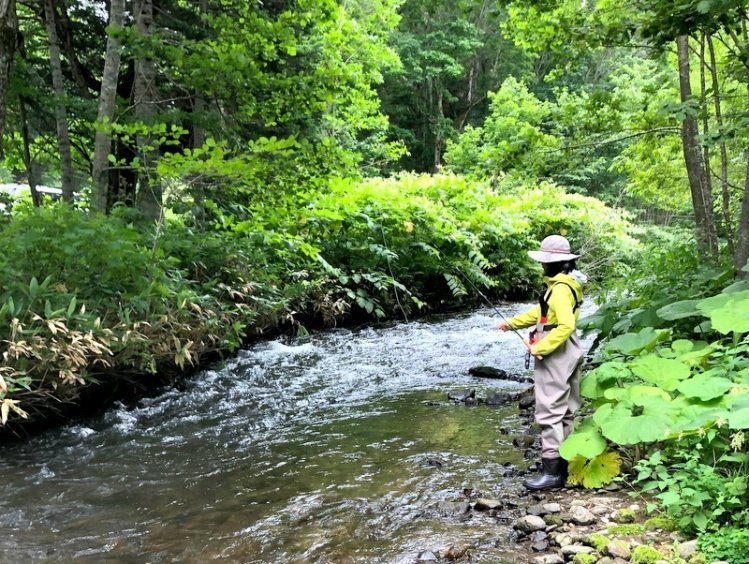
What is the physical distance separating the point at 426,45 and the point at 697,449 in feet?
116

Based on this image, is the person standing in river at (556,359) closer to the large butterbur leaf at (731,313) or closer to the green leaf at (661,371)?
the green leaf at (661,371)

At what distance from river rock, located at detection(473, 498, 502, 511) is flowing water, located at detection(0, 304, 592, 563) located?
0.14m

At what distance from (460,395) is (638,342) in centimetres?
258

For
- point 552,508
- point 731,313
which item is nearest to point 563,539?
point 552,508

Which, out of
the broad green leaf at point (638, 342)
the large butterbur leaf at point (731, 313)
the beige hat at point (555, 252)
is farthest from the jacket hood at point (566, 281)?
the large butterbur leaf at point (731, 313)

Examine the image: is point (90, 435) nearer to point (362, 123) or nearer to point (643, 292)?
point (643, 292)

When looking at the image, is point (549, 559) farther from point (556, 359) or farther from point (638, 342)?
point (638, 342)

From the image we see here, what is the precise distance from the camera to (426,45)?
34.7 meters

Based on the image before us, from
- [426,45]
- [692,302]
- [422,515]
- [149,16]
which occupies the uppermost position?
[426,45]

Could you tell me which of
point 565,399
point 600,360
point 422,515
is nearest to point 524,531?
point 422,515

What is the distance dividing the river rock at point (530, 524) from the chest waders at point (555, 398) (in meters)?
0.47

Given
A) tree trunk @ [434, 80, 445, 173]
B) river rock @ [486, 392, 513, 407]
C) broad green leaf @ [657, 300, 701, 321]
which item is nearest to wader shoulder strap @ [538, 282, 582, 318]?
broad green leaf @ [657, 300, 701, 321]

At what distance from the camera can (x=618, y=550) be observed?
2.77 metres

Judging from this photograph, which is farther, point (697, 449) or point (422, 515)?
point (422, 515)
